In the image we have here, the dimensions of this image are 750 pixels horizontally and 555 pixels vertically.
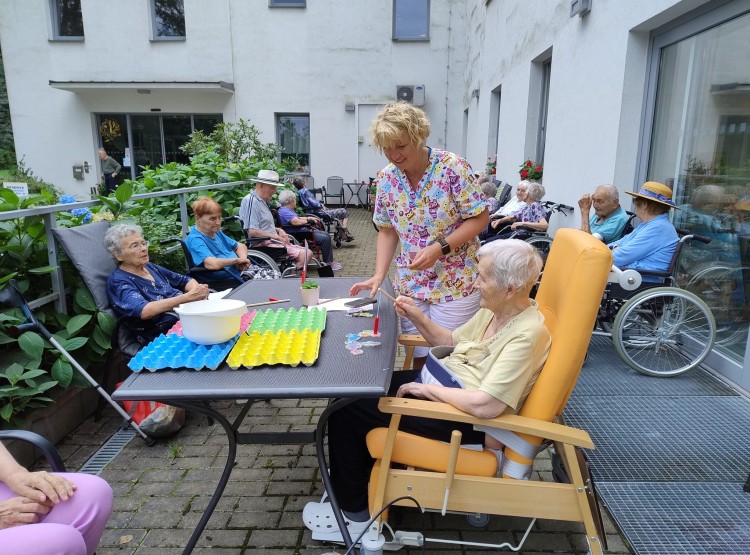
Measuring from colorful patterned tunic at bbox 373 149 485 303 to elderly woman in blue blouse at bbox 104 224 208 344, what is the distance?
4.01 feet

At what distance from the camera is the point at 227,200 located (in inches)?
253

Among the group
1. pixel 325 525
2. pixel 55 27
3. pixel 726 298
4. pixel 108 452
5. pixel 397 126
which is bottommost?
pixel 108 452

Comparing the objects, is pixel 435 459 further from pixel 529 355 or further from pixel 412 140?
pixel 412 140

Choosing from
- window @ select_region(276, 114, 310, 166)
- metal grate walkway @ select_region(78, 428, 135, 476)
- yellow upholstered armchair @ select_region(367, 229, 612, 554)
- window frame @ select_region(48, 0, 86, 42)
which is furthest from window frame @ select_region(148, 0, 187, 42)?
yellow upholstered armchair @ select_region(367, 229, 612, 554)

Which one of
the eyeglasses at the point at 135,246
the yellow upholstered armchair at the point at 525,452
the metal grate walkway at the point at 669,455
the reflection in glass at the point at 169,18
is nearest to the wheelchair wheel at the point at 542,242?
the metal grate walkway at the point at 669,455

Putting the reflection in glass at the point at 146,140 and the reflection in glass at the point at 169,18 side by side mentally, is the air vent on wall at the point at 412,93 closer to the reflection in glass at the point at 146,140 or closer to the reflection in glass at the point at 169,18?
the reflection in glass at the point at 169,18

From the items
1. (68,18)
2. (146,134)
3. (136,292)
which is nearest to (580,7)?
(136,292)

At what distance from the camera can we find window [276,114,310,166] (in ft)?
48.1

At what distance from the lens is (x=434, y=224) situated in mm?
2395

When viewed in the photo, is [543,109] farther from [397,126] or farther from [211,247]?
[397,126]

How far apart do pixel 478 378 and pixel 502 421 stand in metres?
0.23

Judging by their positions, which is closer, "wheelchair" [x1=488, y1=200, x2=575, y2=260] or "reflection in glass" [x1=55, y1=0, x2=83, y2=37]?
"wheelchair" [x1=488, y1=200, x2=575, y2=260]

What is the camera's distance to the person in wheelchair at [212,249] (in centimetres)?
399

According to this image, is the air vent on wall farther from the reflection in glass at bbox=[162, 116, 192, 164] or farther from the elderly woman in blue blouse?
the elderly woman in blue blouse
